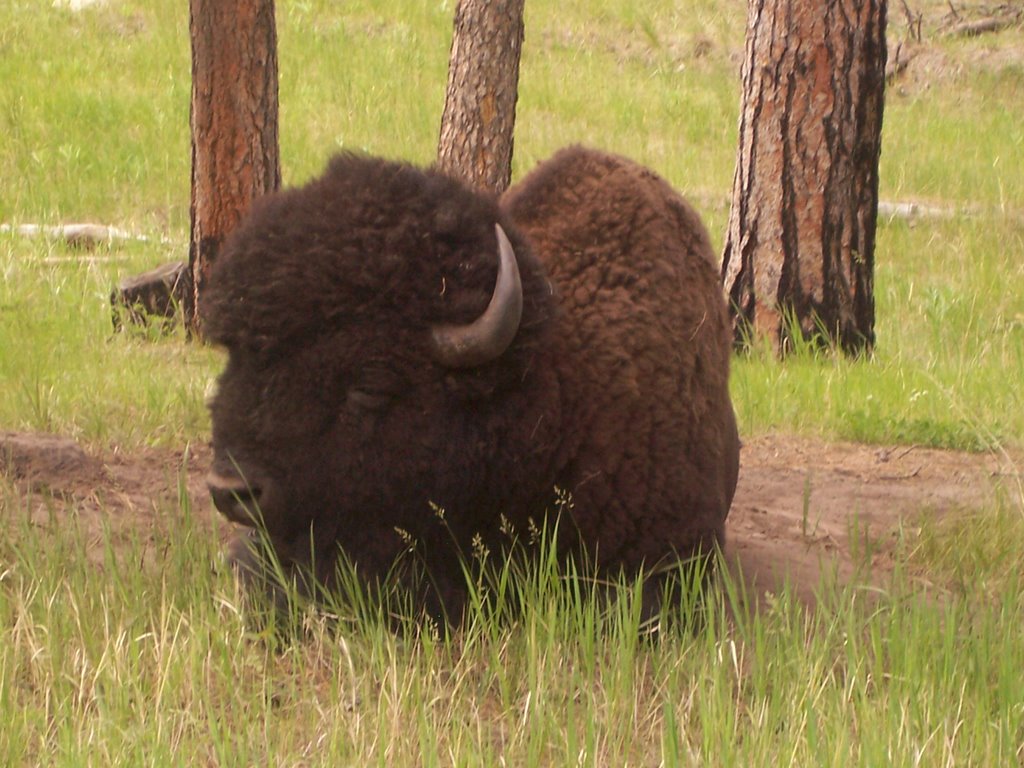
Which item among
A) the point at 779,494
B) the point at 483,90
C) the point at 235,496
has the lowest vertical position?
the point at 779,494

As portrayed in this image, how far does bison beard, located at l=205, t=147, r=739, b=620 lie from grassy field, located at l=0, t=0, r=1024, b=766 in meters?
0.26

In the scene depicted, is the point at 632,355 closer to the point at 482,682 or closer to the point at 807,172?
the point at 482,682

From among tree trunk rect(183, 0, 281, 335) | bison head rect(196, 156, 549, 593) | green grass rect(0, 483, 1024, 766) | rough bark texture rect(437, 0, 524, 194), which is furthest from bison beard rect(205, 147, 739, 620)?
rough bark texture rect(437, 0, 524, 194)

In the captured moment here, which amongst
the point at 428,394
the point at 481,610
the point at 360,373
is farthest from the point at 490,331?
the point at 481,610

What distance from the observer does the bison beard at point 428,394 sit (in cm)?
381

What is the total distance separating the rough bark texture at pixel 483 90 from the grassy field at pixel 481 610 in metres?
2.25

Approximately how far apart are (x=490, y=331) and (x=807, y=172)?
4.69 m

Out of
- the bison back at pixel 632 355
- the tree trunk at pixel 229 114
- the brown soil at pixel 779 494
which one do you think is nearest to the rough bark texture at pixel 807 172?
the brown soil at pixel 779 494

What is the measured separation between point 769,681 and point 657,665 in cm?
30

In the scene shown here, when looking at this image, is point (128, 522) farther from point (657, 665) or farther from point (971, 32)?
point (971, 32)

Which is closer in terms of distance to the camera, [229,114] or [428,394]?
[428,394]

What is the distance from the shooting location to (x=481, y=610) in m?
3.75

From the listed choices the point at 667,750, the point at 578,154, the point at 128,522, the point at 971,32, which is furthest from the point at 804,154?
the point at 971,32

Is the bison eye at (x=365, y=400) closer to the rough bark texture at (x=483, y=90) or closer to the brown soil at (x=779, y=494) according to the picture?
the brown soil at (x=779, y=494)
